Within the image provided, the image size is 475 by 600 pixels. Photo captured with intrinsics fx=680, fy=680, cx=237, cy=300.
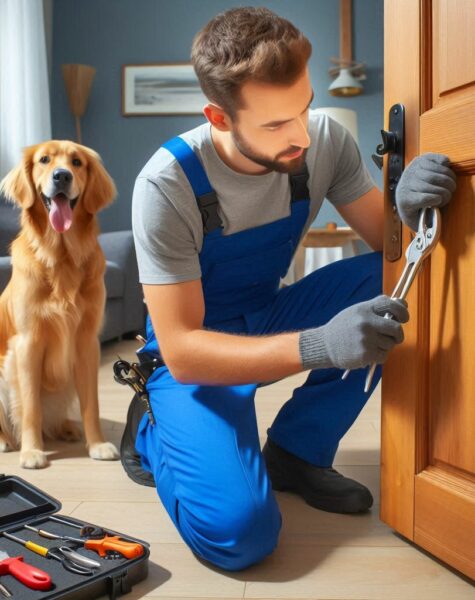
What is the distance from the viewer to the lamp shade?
5238mm

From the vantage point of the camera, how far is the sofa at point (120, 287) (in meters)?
3.82

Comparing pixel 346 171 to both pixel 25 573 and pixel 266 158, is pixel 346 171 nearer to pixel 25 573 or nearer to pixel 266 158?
pixel 266 158

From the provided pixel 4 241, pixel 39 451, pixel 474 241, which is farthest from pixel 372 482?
pixel 4 241

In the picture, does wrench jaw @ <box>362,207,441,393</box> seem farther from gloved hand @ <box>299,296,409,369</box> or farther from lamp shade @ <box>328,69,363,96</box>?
lamp shade @ <box>328,69,363,96</box>

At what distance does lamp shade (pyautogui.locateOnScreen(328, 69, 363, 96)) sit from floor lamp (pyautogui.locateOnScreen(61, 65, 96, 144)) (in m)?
1.90

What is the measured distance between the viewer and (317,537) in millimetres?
1416

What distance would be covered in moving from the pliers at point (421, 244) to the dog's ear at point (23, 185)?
1331 millimetres

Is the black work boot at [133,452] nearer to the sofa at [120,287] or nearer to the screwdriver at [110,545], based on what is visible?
the screwdriver at [110,545]

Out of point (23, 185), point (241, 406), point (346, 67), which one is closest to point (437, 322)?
point (241, 406)

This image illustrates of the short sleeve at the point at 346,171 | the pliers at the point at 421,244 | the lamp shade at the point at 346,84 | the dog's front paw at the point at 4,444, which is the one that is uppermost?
the lamp shade at the point at 346,84

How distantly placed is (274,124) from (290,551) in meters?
0.84

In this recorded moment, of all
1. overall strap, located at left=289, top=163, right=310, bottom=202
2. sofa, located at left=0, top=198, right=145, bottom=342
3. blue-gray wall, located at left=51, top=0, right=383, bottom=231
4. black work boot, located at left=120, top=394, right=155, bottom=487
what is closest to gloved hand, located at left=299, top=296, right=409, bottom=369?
overall strap, located at left=289, top=163, right=310, bottom=202

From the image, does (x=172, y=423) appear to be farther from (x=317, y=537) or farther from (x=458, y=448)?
(x=458, y=448)

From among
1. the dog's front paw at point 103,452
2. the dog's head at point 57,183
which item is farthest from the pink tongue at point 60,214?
the dog's front paw at point 103,452
